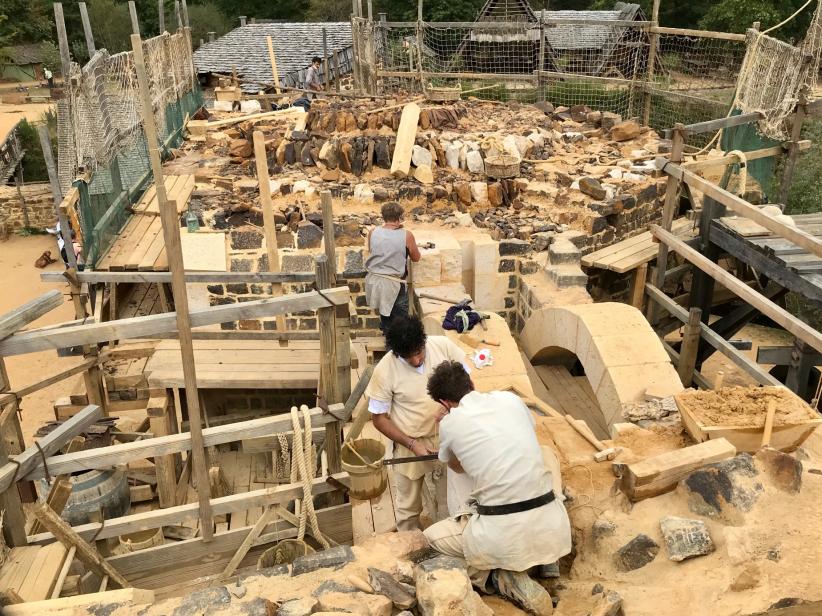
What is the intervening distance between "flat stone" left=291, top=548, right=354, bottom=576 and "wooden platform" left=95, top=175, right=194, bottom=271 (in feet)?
16.4

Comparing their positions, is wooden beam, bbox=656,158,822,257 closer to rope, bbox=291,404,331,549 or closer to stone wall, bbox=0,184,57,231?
rope, bbox=291,404,331,549

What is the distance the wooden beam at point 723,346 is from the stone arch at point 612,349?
83cm

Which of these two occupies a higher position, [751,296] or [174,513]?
[751,296]

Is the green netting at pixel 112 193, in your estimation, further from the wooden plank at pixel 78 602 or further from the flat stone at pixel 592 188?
the flat stone at pixel 592 188

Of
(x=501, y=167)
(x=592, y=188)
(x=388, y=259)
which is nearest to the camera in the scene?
(x=388, y=259)

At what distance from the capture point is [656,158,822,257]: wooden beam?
576cm

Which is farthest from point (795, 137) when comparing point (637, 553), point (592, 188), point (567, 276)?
Answer: point (637, 553)

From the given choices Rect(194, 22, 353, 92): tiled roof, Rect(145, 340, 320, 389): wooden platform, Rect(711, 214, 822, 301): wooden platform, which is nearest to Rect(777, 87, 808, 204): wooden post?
Rect(711, 214, 822, 301): wooden platform

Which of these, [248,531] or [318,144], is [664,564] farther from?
[318,144]

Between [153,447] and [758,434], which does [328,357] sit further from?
[758,434]

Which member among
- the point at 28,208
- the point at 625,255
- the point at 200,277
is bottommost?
the point at 28,208

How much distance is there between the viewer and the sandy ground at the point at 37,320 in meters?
12.3

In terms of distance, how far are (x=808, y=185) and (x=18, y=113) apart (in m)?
28.2

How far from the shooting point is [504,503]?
11.5 feet
